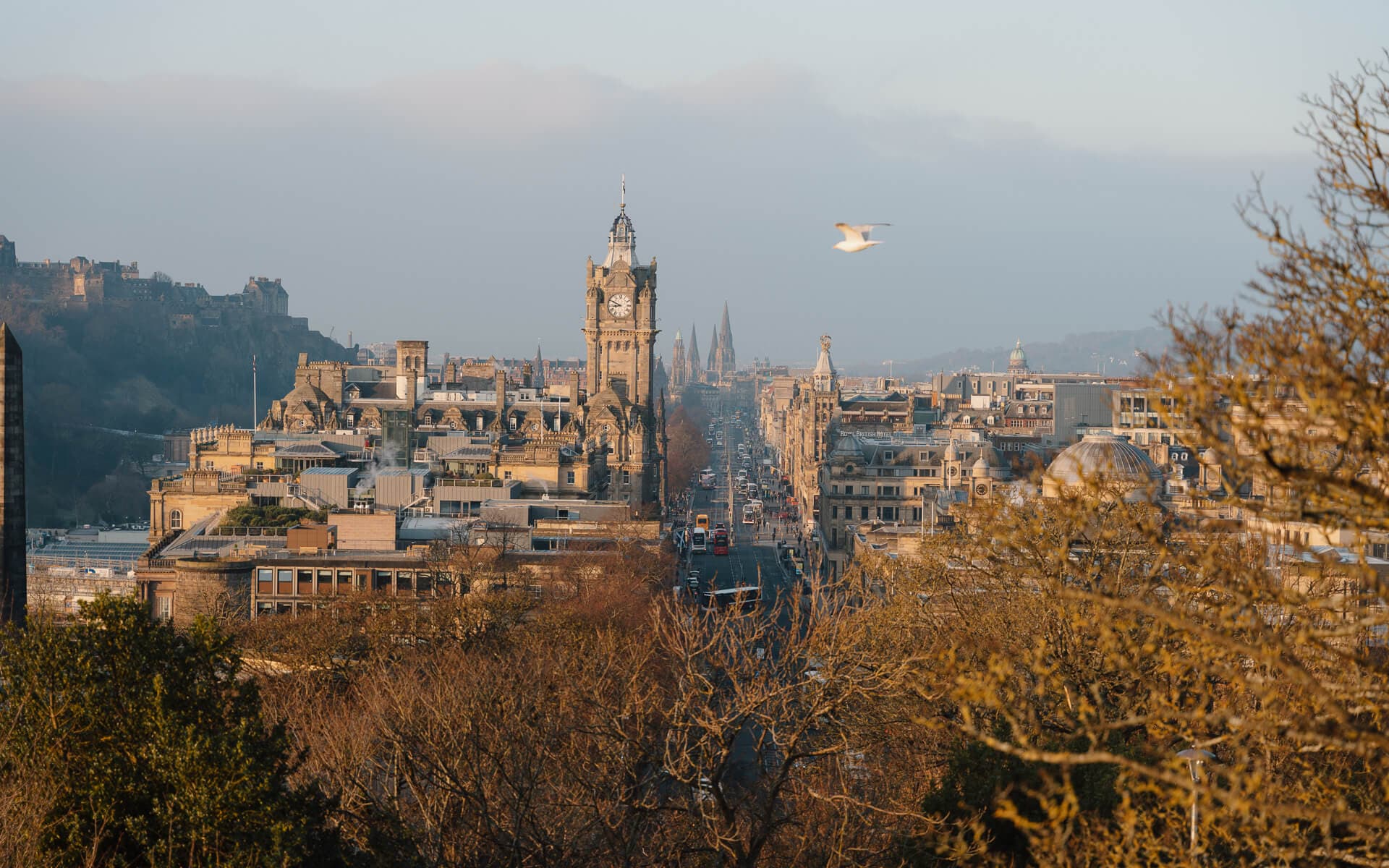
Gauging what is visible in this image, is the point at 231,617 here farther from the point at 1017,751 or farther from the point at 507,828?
the point at 1017,751

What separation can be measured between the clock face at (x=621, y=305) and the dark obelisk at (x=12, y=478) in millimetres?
113887

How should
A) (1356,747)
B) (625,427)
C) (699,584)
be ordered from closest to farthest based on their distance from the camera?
(1356,747), (699,584), (625,427)

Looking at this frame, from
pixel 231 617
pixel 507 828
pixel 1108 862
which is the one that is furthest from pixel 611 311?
pixel 1108 862

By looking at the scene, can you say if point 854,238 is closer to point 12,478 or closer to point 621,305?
point 12,478

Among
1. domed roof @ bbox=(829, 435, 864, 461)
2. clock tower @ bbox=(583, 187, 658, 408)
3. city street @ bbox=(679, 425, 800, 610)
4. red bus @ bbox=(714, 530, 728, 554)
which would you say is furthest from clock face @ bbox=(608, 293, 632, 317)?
red bus @ bbox=(714, 530, 728, 554)

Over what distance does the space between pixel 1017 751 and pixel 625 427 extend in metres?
113

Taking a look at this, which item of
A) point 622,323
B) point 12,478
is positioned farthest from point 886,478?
point 12,478

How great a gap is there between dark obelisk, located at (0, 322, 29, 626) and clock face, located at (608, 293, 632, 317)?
113887mm

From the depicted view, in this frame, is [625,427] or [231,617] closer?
[231,617]

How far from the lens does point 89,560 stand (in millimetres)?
80250

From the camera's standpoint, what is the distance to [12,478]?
46.4m

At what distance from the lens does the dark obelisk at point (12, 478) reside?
46.0 meters

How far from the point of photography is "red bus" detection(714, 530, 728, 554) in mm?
123062

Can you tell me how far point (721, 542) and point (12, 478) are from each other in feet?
268
